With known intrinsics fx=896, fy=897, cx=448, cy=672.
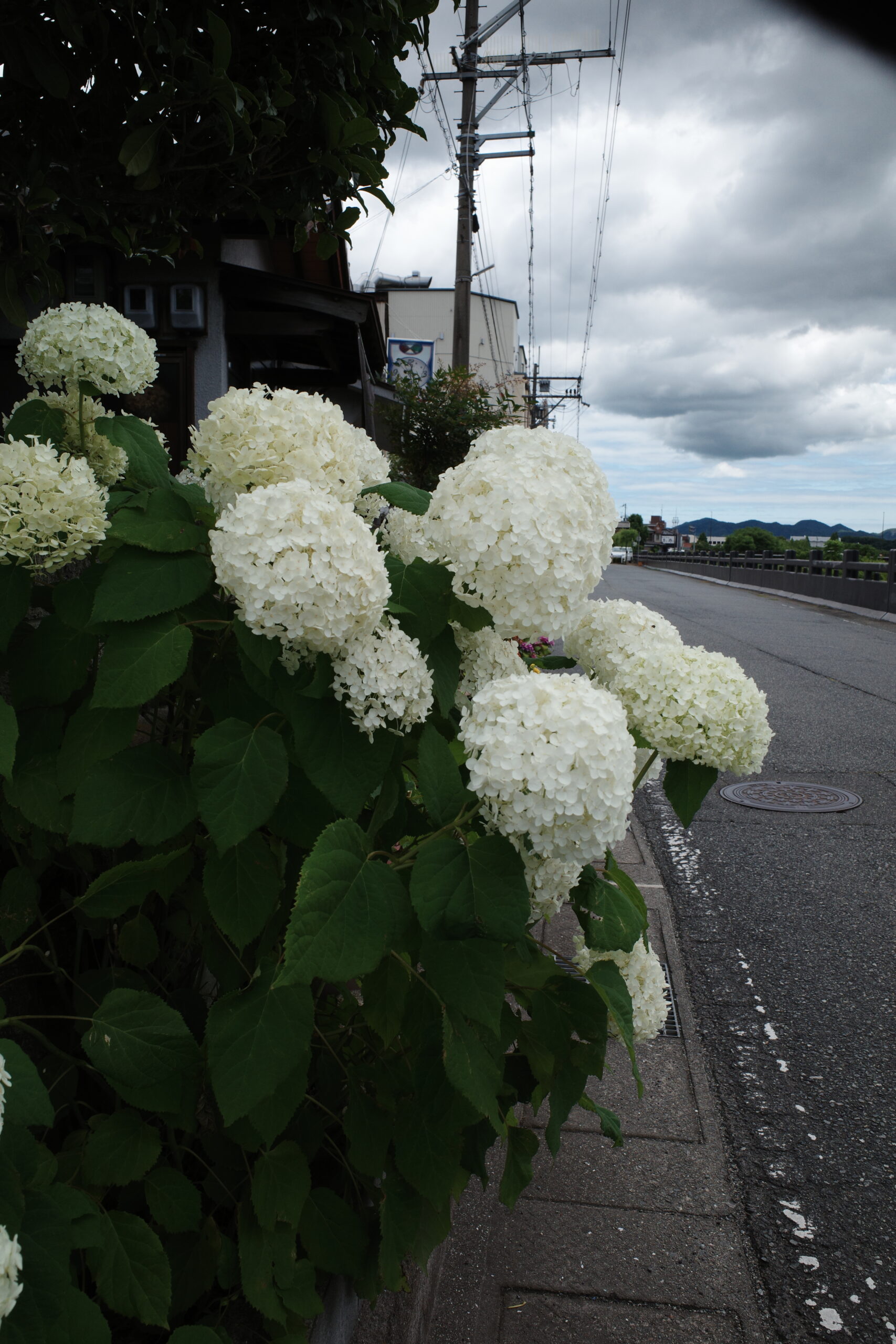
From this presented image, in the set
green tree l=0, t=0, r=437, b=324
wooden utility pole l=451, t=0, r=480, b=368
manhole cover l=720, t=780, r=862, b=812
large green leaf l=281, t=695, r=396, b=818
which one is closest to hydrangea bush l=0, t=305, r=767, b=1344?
large green leaf l=281, t=695, r=396, b=818

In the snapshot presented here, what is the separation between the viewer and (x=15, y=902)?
1.54m

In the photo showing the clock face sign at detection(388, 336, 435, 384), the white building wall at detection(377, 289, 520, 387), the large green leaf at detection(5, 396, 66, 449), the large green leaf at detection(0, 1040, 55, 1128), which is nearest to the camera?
the large green leaf at detection(0, 1040, 55, 1128)

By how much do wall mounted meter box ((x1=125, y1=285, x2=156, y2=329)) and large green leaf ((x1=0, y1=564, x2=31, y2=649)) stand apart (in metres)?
8.95

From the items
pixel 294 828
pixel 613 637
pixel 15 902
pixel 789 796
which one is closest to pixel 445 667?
pixel 294 828

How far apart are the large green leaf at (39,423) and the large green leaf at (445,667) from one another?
927 millimetres

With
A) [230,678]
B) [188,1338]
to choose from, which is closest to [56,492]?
[230,678]

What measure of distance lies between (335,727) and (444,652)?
25 cm

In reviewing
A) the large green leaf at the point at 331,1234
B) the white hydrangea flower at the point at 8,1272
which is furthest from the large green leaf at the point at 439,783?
the large green leaf at the point at 331,1234

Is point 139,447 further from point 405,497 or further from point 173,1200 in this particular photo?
point 173,1200

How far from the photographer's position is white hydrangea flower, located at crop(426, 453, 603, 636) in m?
1.34

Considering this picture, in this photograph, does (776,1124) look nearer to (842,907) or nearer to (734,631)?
(842,907)

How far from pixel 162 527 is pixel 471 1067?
907 mm

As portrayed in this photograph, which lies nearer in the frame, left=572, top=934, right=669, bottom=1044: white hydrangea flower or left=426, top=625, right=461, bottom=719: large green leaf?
left=426, top=625, right=461, bottom=719: large green leaf

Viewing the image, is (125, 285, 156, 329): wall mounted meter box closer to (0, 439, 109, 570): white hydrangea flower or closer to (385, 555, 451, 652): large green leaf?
(0, 439, 109, 570): white hydrangea flower
